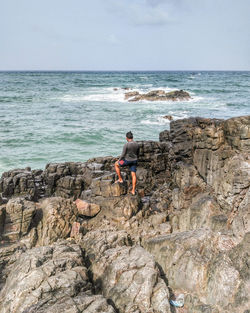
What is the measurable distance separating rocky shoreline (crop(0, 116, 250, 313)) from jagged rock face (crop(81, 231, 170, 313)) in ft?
0.06

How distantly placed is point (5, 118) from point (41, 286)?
2592 cm

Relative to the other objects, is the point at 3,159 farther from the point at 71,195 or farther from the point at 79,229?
the point at 79,229

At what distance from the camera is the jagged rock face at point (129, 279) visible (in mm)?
4371

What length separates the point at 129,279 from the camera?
15.4 ft

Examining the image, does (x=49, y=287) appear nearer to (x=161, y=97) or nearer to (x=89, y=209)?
(x=89, y=209)

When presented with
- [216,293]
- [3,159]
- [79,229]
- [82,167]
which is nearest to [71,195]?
[82,167]

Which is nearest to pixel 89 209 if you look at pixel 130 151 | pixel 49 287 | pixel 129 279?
pixel 130 151

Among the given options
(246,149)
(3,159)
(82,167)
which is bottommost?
(3,159)

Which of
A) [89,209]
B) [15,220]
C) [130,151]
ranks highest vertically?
[130,151]

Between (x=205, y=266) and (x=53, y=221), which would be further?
(x=53, y=221)

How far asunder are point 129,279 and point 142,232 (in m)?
3.22

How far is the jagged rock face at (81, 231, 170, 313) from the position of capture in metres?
4.37

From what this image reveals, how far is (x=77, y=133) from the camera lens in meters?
21.9

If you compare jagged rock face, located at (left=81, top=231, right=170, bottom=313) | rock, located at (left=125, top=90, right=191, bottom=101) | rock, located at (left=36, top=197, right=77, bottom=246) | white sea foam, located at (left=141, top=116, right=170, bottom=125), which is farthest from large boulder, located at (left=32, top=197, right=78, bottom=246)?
rock, located at (left=125, top=90, right=191, bottom=101)
